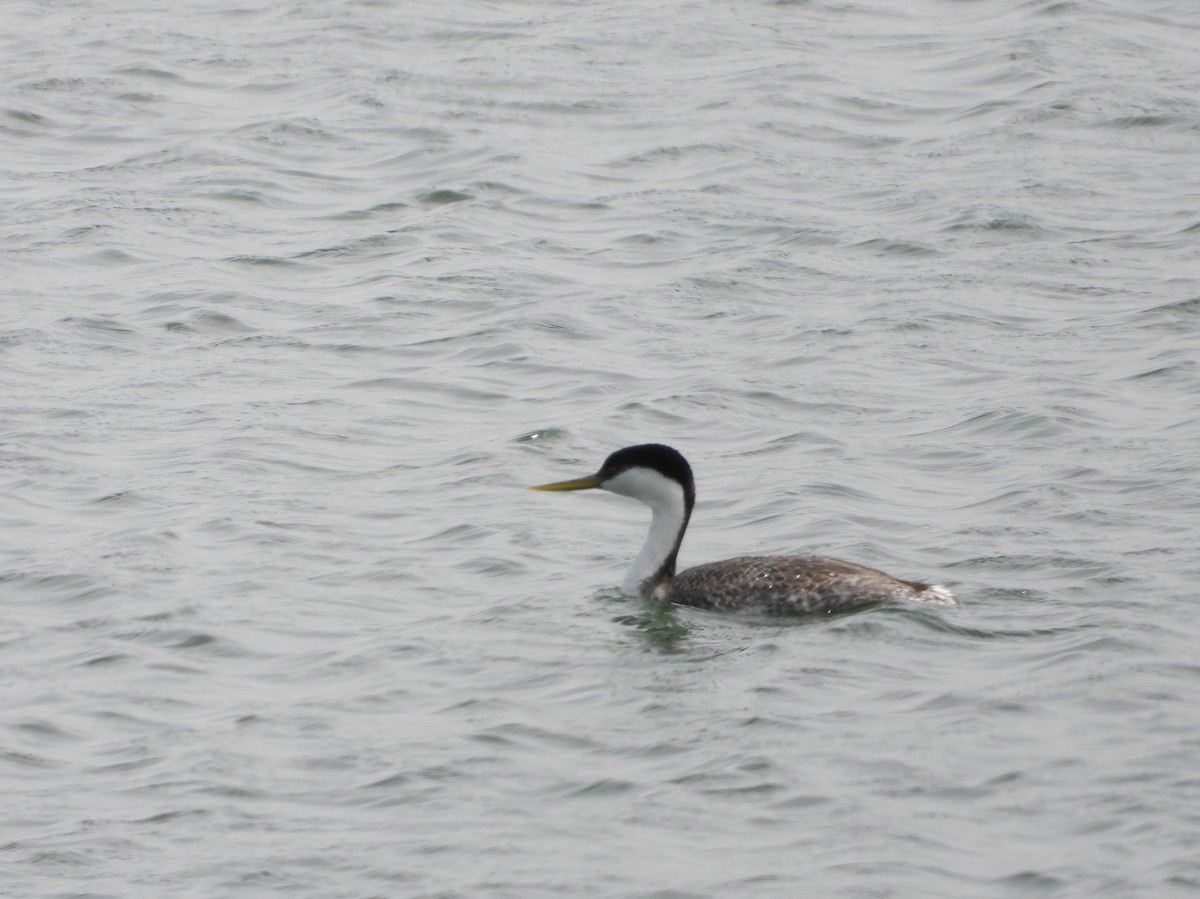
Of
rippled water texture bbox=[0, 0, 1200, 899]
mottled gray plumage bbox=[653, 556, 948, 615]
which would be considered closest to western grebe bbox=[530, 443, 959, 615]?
mottled gray plumage bbox=[653, 556, 948, 615]

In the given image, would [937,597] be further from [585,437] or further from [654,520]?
[585,437]

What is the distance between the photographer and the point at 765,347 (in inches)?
660

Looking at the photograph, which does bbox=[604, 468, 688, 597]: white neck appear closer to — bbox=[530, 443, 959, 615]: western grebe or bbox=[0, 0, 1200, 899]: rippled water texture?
bbox=[530, 443, 959, 615]: western grebe

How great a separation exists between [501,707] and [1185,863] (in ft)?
11.3

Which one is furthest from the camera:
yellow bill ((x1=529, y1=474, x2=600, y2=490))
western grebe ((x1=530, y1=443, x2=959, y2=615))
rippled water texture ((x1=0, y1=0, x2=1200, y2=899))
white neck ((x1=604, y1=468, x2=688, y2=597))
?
yellow bill ((x1=529, y1=474, x2=600, y2=490))

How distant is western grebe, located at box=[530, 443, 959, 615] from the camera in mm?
11305

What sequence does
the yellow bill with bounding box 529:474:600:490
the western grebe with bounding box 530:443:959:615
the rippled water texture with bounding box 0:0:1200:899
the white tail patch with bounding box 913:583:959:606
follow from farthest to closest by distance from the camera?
1. the yellow bill with bounding box 529:474:600:490
2. the western grebe with bounding box 530:443:959:615
3. the white tail patch with bounding box 913:583:959:606
4. the rippled water texture with bounding box 0:0:1200:899

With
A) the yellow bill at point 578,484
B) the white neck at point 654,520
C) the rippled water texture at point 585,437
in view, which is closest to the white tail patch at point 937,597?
the rippled water texture at point 585,437

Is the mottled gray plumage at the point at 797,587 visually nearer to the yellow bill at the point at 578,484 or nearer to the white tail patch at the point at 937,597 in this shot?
the white tail patch at the point at 937,597

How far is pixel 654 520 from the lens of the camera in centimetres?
1230

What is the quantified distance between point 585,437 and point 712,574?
307cm

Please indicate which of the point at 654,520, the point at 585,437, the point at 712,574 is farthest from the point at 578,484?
the point at 585,437

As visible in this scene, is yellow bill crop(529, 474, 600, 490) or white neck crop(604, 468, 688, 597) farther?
yellow bill crop(529, 474, 600, 490)

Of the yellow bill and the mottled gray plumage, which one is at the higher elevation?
the yellow bill
